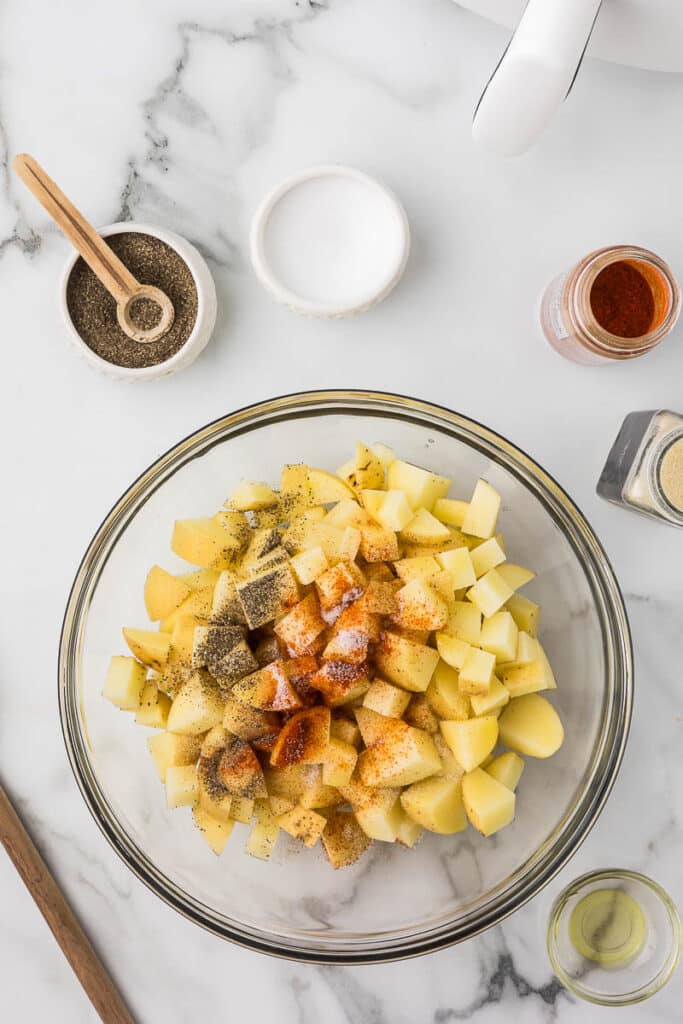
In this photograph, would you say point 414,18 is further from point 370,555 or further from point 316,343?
point 370,555

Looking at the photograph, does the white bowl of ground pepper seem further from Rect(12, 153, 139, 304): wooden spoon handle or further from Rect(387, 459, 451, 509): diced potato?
Rect(387, 459, 451, 509): diced potato

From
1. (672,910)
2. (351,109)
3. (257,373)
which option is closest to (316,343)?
(257,373)

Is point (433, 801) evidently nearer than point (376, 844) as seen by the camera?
Yes

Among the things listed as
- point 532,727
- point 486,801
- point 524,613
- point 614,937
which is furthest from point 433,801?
point 614,937

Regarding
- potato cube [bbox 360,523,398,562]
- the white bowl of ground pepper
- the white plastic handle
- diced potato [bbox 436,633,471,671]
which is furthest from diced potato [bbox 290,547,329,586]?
the white plastic handle

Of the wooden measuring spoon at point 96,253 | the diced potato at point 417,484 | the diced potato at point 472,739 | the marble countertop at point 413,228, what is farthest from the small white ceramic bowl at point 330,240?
the diced potato at point 472,739

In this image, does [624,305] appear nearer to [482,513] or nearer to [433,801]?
[482,513]
